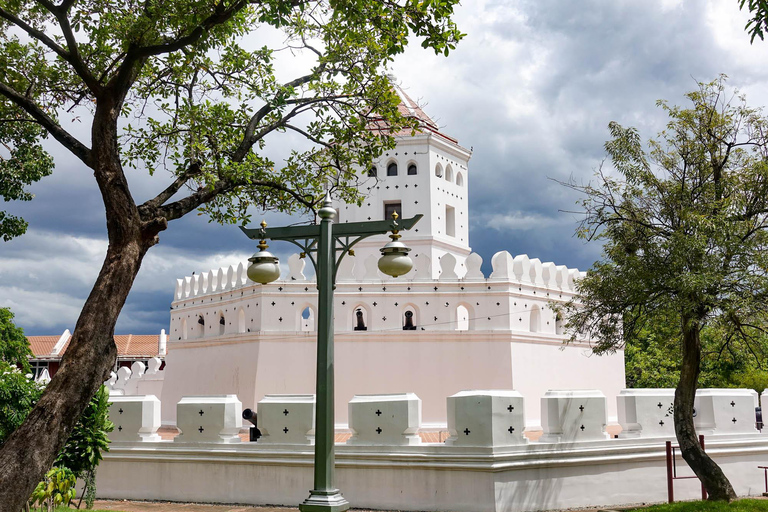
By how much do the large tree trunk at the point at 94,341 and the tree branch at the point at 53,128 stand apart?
0.29 metres

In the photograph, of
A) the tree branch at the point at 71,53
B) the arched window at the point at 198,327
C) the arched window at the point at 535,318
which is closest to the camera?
the tree branch at the point at 71,53

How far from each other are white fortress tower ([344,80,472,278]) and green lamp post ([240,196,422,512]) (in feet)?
46.6

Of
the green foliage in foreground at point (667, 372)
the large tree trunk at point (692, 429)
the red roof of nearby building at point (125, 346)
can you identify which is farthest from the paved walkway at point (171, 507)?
the red roof of nearby building at point (125, 346)

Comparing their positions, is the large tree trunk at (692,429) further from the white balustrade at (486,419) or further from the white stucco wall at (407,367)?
the white stucco wall at (407,367)

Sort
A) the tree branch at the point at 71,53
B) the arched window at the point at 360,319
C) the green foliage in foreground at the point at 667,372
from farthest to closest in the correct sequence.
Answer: the green foliage in foreground at the point at 667,372 < the arched window at the point at 360,319 < the tree branch at the point at 71,53

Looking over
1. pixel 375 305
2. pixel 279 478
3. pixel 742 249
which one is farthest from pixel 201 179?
pixel 375 305

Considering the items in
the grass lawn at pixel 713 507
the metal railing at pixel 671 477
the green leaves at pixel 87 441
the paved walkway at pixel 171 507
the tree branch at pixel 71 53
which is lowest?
the paved walkway at pixel 171 507

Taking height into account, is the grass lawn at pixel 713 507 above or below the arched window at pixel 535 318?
below

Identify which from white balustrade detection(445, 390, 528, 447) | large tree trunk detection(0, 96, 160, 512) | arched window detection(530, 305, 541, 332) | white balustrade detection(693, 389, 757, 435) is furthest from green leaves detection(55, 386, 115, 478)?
arched window detection(530, 305, 541, 332)

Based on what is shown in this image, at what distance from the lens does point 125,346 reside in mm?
45875

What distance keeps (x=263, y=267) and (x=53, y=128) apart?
156 inches

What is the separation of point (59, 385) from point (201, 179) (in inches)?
144

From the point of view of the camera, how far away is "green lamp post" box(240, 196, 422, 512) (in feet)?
23.1

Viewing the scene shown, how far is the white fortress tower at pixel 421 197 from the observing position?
22.2 meters
